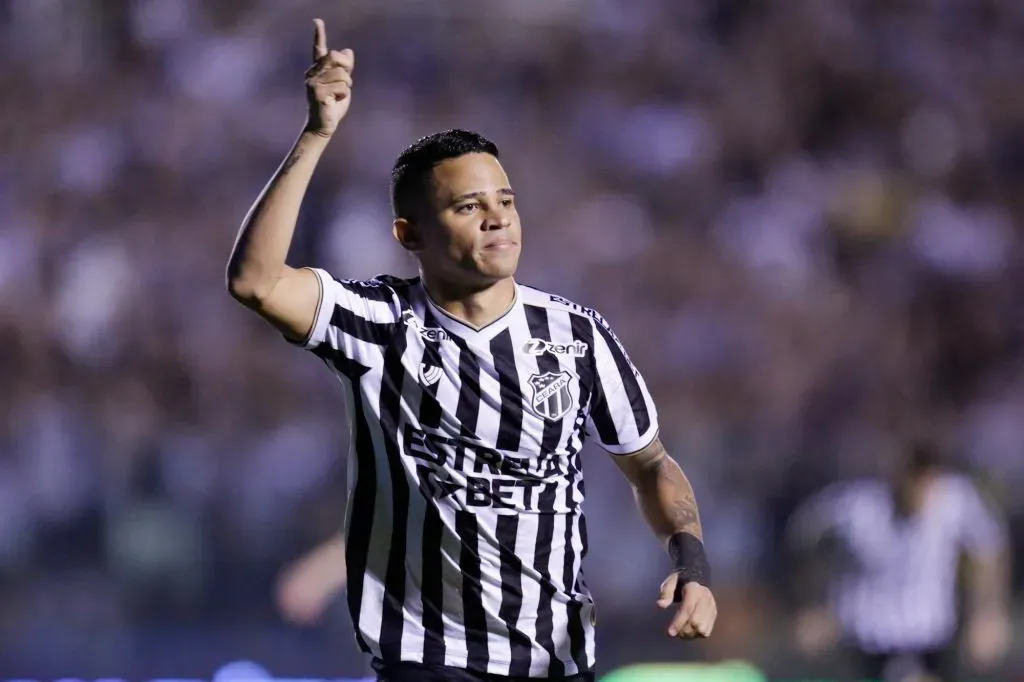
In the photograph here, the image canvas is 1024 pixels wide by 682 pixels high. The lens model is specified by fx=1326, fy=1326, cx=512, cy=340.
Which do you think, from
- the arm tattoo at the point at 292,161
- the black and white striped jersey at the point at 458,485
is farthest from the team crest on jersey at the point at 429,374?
the arm tattoo at the point at 292,161

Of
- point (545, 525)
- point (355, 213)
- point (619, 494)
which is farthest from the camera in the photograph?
point (355, 213)

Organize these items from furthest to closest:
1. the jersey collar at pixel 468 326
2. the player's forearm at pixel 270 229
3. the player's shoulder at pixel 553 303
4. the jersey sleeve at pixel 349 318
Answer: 1. the player's shoulder at pixel 553 303
2. the jersey collar at pixel 468 326
3. the jersey sleeve at pixel 349 318
4. the player's forearm at pixel 270 229

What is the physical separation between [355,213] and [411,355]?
5.81 m

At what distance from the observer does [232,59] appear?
30.1 ft

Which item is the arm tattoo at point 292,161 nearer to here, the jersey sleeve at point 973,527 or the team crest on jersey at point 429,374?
the team crest on jersey at point 429,374

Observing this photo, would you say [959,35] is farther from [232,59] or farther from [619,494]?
[232,59]

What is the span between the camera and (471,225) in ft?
9.48

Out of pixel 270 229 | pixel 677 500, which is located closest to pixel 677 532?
pixel 677 500

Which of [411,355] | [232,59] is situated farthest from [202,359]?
[411,355]

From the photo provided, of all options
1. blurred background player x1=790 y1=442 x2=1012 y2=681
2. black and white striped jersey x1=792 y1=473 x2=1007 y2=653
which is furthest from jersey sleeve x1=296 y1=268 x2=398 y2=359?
black and white striped jersey x1=792 y1=473 x2=1007 y2=653

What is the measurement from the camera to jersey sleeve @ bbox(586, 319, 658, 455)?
10.1 ft

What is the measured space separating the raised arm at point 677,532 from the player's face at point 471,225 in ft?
2.01

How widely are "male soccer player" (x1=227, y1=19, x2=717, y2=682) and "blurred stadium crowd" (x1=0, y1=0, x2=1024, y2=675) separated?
15.5 ft

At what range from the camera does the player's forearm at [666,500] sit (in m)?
3.03
